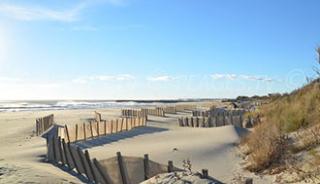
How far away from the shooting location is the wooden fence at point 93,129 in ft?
77.8

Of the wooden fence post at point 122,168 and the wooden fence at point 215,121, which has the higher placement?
the wooden fence at point 215,121

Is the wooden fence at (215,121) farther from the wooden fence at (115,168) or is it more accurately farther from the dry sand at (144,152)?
the wooden fence at (115,168)

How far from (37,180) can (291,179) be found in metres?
6.10

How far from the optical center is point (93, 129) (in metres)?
26.0

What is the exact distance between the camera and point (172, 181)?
715cm

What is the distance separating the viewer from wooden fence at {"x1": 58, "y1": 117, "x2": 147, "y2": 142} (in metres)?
23.7

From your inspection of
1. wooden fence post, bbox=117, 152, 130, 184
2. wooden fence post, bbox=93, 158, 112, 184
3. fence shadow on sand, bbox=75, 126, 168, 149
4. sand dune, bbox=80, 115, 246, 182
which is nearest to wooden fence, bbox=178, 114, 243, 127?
fence shadow on sand, bbox=75, 126, 168, 149

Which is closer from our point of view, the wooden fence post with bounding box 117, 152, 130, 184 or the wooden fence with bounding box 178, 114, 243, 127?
the wooden fence post with bounding box 117, 152, 130, 184

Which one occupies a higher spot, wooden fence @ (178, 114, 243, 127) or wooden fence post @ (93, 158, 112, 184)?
wooden fence @ (178, 114, 243, 127)

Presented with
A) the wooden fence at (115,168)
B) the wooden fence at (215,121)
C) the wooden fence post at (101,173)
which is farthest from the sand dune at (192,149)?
the wooden fence at (215,121)

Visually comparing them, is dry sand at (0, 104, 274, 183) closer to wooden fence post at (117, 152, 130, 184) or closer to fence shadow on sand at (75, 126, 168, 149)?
fence shadow on sand at (75, 126, 168, 149)

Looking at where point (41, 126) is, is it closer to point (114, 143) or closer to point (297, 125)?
point (114, 143)

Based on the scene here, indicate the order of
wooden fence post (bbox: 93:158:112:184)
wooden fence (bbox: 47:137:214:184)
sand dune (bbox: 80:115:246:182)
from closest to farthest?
wooden fence (bbox: 47:137:214:184), wooden fence post (bbox: 93:158:112:184), sand dune (bbox: 80:115:246:182)

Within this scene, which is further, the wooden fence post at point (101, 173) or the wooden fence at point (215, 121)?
the wooden fence at point (215, 121)
